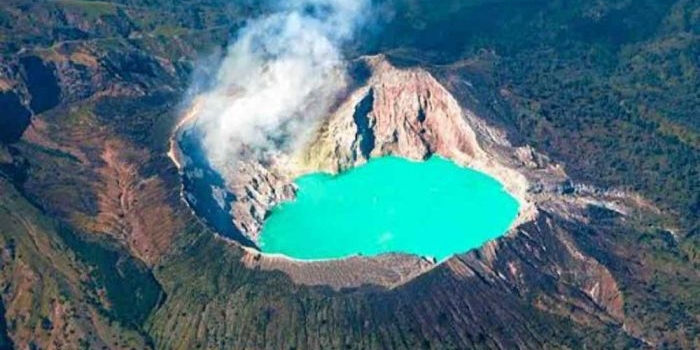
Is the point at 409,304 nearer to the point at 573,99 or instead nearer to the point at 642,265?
the point at 642,265

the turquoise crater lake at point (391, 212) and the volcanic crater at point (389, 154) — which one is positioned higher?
the volcanic crater at point (389, 154)

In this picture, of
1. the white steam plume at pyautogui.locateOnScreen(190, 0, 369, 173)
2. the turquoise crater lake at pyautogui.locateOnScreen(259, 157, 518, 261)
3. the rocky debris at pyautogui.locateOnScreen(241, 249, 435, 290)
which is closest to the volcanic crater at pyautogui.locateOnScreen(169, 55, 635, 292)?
the rocky debris at pyautogui.locateOnScreen(241, 249, 435, 290)

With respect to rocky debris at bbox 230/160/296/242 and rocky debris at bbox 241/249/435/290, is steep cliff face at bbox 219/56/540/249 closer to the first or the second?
rocky debris at bbox 230/160/296/242

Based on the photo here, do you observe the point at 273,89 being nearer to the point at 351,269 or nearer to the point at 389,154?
the point at 389,154

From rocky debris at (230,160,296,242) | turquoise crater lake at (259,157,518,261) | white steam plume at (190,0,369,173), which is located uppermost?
white steam plume at (190,0,369,173)

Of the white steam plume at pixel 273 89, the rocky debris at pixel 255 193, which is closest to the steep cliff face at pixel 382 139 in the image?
the rocky debris at pixel 255 193

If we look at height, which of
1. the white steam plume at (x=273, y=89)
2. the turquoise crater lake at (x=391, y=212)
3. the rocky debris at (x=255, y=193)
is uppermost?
the white steam plume at (x=273, y=89)

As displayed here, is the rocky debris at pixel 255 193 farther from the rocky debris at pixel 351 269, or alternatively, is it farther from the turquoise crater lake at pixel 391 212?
the rocky debris at pixel 351 269
